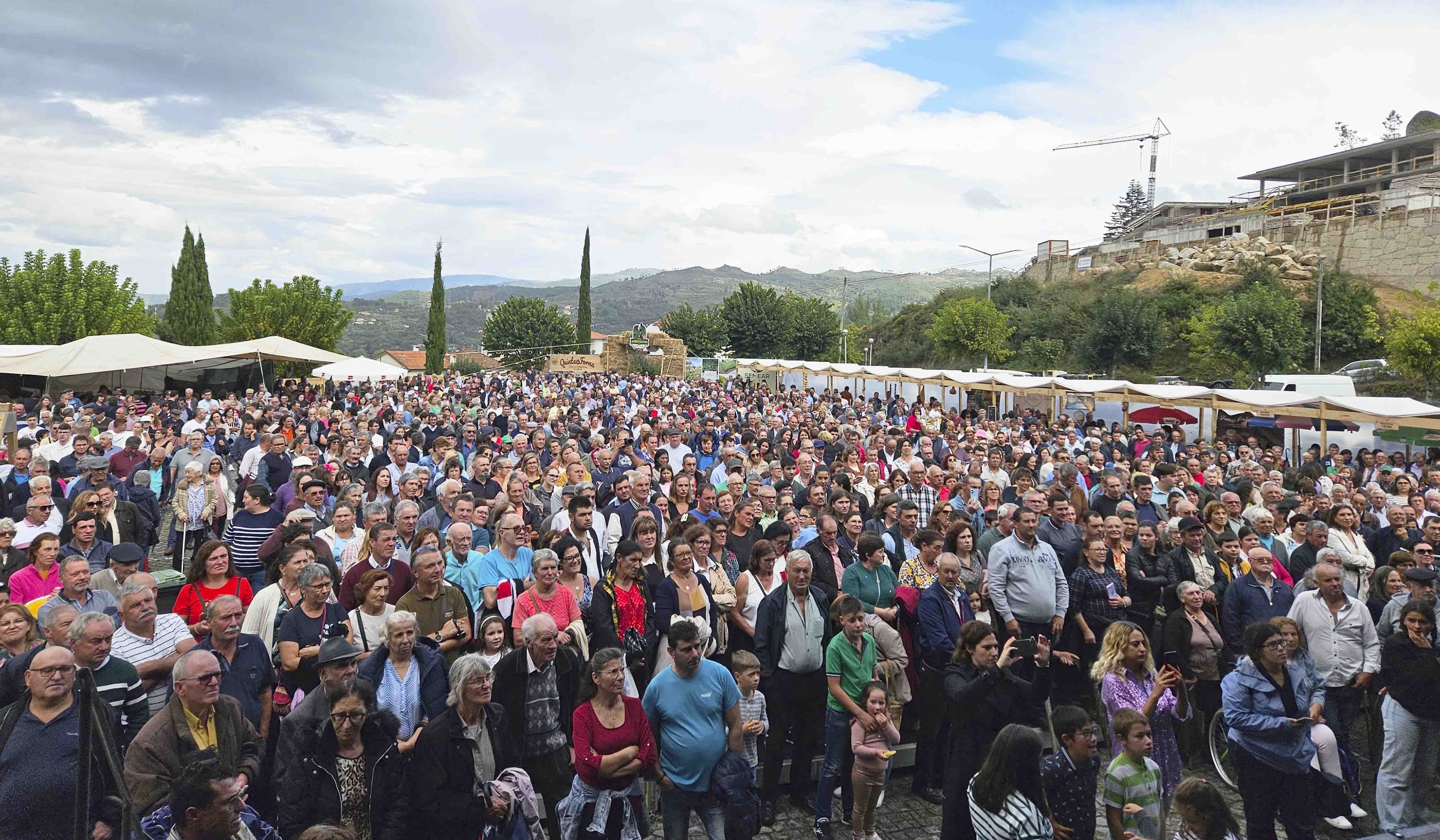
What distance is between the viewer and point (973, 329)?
3944cm

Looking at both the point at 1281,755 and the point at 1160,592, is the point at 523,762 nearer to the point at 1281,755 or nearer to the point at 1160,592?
the point at 1281,755

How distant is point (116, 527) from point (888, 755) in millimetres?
5980

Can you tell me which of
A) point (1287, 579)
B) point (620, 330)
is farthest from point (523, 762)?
point (620, 330)

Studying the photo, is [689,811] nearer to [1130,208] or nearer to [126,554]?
→ [126,554]

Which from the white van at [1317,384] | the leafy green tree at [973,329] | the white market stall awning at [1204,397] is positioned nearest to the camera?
the white market stall awning at [1204,397]

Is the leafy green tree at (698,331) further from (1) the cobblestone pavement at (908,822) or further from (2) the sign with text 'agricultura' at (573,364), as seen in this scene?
(1) the cobblestone pavement at (908,822)

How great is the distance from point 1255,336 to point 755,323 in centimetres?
3515

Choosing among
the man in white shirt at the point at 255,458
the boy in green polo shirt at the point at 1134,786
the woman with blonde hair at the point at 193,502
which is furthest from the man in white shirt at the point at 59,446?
the boy in green polo shirt at the point at 1134,786

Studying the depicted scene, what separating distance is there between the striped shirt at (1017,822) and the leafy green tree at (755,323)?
56730 mm

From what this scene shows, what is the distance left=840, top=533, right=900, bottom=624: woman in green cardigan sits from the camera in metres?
5.07

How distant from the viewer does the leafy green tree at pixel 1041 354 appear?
43938 mm

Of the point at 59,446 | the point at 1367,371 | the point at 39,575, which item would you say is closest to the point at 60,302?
the point at 59,446

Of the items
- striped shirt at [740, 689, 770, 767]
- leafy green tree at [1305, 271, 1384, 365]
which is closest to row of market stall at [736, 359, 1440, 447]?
striped shirt at [740, 689, 770, 767]

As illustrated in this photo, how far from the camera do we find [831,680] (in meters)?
4.32
